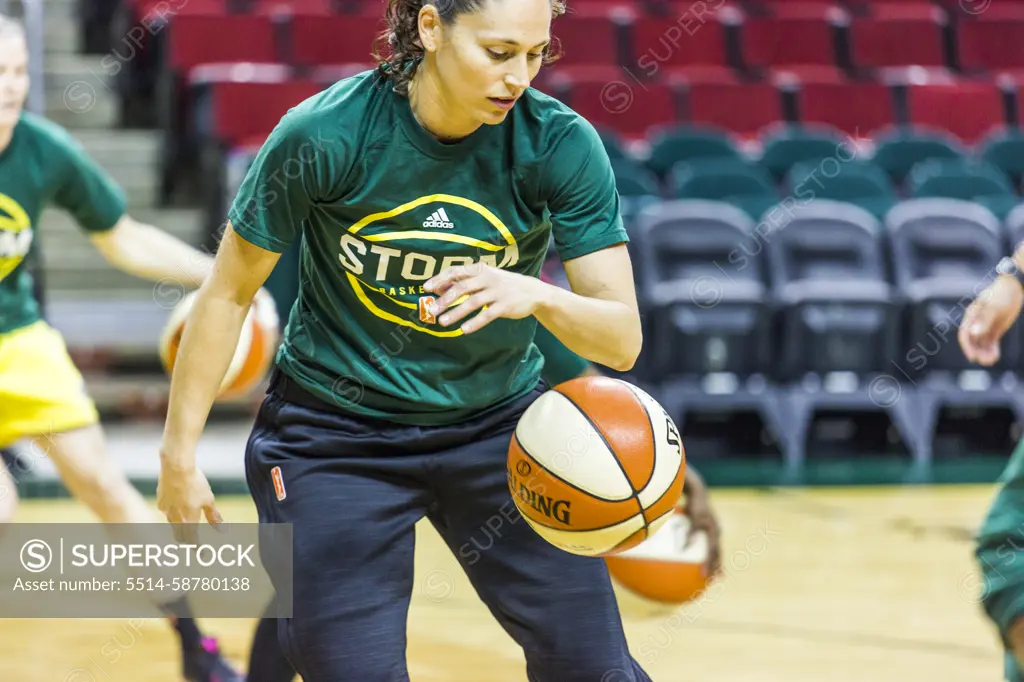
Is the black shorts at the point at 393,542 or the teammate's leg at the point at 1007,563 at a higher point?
the teammate's leg at the point at 1007,563

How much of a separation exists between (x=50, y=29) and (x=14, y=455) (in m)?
4.34

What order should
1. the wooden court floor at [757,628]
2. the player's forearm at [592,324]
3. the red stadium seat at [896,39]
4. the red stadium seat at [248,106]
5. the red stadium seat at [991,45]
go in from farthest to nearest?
the red stadium seat at [991,45], the red stadium seat at [896,39], the red stadium seat at [248,106], the wooden court floor at [757,628], the player's forearm at [592,324]

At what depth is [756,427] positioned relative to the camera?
7926 millimetres

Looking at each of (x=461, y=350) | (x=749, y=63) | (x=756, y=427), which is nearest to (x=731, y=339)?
(x=756, y=427)

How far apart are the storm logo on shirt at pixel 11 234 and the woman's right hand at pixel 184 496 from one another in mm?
1377

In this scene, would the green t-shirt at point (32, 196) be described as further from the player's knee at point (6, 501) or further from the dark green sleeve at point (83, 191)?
the player's knee at point (6, 501)


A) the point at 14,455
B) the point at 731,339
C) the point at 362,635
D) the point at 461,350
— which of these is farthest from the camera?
the point at 731,339

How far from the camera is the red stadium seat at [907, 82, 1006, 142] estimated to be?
33.9 ft

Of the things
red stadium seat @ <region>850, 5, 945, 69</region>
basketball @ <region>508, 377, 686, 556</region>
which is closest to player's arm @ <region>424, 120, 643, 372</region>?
basketball @ <region>508, 377, 686, 556</region>

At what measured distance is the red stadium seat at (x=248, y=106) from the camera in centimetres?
877

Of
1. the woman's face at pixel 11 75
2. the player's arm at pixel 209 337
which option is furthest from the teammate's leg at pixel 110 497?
the player's arm at pixel 209 337

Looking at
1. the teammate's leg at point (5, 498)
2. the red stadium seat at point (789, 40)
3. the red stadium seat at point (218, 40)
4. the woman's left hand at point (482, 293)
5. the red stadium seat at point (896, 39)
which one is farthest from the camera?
the red stadium seat at point (896, 39)

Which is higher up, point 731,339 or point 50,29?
point 50,29

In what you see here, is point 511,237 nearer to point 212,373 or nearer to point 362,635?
point 212,373
